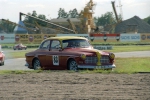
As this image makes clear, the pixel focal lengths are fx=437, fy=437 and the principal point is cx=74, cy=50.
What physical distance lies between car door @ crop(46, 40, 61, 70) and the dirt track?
427cm

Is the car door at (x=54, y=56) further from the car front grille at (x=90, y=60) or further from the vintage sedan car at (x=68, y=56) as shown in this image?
the car front grille at (x=90, y=60)

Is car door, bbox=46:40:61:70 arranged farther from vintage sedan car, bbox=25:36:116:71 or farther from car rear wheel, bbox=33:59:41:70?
car rear wheel, bbox=33:59:41:70

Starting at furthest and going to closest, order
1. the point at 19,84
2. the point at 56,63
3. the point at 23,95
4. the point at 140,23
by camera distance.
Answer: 1. the point at 140,23
2. the point at 56,63
3. the point at 19,84
4. the point at 23,95

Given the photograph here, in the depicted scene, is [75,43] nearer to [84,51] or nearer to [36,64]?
[84,51]

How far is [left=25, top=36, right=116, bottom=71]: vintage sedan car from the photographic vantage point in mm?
17000

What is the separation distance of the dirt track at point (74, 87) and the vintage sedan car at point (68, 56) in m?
3.66

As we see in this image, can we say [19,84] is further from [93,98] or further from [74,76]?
[93,98]

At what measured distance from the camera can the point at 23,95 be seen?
31.8 feet

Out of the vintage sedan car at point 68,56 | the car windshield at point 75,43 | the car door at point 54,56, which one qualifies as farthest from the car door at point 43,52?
the car windshield at point 75,43

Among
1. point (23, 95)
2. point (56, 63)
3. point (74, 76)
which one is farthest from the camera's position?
point (56, 63)

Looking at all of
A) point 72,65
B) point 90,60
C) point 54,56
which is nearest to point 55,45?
point 54,56

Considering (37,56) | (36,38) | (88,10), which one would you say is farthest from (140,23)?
(37,56)

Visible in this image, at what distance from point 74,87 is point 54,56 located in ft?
23.8

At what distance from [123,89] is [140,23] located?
103133mm
